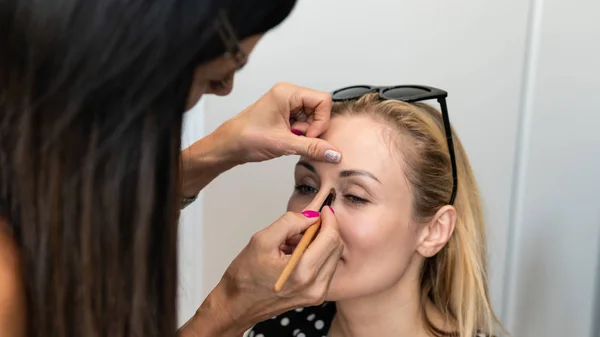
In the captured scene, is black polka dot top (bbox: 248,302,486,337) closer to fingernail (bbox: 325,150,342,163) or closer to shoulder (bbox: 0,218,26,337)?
fingernail (bbox: 325,150,342,163)

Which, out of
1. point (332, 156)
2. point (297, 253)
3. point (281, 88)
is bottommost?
point (297, 253)

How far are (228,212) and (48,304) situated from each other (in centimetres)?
75

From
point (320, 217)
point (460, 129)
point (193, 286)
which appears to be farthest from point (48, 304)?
point (460, 129)

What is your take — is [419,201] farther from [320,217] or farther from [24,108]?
[24,108]

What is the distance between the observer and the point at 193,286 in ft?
4.59

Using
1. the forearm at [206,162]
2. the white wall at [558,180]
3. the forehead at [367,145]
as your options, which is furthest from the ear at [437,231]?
the white wall at [558,180]

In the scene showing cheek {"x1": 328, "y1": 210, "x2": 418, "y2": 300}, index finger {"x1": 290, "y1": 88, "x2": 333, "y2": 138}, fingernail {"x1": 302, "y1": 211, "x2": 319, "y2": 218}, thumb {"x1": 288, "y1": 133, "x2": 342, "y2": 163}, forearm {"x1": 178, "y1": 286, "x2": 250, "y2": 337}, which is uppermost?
index finger {"x1": 290, "y1": 88, "x2": 333, "y2": 138}

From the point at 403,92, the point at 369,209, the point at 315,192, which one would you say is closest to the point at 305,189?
the point at 315,192

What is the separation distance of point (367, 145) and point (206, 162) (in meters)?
0.26

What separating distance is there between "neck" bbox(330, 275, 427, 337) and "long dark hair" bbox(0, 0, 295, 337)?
1.63ft

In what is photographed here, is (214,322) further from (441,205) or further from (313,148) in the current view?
(441,205)

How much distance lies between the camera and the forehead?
97cm

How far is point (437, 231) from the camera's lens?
104 centimetres

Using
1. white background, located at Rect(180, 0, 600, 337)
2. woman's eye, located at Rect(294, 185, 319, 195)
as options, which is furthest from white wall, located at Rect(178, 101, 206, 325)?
woman's eye, located at Rect(294, 185, 319, 195)
